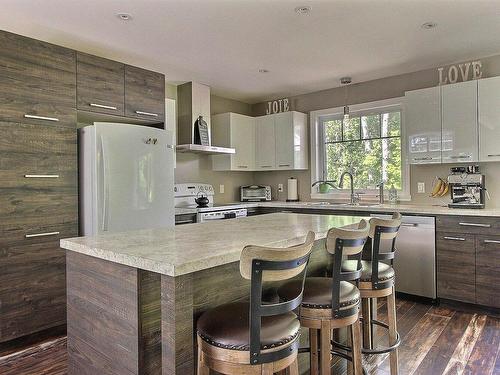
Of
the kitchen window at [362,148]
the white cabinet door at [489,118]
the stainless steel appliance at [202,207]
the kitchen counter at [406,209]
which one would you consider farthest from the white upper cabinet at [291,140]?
the white cabinet door at [489,118]

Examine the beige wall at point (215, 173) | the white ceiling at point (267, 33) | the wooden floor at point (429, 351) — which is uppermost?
the white ceiling at point (267, 33)

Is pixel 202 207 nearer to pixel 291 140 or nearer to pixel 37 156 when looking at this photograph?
pixel 291 140

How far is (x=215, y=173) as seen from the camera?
5.10 m

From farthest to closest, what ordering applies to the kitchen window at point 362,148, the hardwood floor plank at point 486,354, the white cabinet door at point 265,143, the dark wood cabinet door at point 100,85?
the white cabinet door at point 265,143
the kitchen window at point 362,148
the dark wood cabinet door at point 100,85
the hardwood floor plank at point 486,354

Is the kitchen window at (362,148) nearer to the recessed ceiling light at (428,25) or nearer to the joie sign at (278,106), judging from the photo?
the joie sign at (278,106)

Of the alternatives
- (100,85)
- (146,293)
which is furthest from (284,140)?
(146,293)

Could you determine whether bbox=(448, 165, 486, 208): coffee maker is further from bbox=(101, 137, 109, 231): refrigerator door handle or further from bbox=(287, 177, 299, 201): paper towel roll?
bbox=(101, 137, 109, 231): refrigerator door handle

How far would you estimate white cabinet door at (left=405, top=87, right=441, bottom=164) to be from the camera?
3.64 metres

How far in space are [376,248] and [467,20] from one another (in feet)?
6.91

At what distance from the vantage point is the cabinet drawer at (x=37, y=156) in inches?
101

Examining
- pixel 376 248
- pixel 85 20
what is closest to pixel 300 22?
pixel 85 20

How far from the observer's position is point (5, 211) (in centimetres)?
256

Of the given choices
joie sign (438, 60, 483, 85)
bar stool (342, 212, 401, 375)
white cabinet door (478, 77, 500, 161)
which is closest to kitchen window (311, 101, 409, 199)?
joie sign (438, 60, 483, 85)

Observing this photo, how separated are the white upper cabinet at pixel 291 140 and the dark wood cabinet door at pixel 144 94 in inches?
72.0
